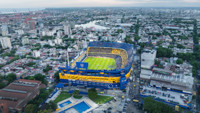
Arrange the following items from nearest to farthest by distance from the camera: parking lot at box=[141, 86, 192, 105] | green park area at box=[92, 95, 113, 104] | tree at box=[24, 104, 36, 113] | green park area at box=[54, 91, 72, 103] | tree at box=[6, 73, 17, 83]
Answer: tree at box=[24, 104, 36, 113]
parking lot at box=[141, 86, 192, 105]
green park area at box=[92, 95, 113, 104]
green park area at box=[54, 91, 72, 103]
tree at box=[6, 73, 17, 83]

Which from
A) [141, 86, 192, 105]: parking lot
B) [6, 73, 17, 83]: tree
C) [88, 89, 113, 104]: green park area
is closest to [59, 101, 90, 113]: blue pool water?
[88, 89, 113, 104]: green park area

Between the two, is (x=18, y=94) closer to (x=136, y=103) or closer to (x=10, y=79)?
(x=10, y=79)

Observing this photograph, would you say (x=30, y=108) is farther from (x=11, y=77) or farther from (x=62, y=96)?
(x=11, y=77)

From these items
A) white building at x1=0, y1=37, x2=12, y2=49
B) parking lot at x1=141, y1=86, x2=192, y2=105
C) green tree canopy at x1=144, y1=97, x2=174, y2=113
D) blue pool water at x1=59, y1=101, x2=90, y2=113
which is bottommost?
blue pool water at x1=59, y1=101, x2=90, y2=113

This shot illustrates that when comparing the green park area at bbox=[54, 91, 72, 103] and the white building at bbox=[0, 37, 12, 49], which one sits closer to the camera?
the green park area at bbox=[54, 91, 72, 103]

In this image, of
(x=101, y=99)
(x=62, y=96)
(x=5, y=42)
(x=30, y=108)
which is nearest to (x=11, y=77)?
(x=62, y=96)

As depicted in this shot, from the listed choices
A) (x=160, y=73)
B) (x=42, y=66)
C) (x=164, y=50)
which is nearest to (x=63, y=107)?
(x=42, y=66)

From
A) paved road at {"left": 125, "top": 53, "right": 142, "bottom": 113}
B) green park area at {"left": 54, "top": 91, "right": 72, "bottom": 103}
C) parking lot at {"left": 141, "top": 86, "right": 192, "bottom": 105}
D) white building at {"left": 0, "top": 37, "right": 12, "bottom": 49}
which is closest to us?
paved road at {"left": 125, "top": 53, "right": 142, "bottom": 113}

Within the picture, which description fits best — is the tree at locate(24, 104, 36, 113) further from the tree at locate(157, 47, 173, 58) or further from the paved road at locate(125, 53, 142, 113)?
the tree at locate(157, 47, 173, 58)
